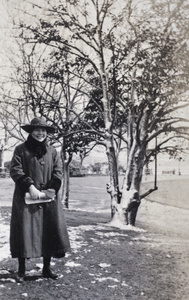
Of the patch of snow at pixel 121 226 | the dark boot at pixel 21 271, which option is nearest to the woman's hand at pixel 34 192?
the dark boot at pixel 21 271

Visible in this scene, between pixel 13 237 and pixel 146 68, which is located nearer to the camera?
pixel 13 237

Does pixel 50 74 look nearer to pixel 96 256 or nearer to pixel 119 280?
pixel 96 256

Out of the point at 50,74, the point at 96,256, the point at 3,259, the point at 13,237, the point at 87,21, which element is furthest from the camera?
the point at 50,74

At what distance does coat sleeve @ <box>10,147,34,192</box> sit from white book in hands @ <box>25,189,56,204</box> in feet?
0.29

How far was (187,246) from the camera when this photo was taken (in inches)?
217

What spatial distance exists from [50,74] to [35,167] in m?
5.38

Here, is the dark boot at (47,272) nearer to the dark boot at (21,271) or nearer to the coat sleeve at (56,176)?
the dark boot at (21,271)

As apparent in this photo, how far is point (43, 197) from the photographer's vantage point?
3.24 meters

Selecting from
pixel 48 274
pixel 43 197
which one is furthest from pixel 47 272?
pixel 43 197

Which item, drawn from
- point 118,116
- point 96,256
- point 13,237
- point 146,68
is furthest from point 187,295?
point 118,116

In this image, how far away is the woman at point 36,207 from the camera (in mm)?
3244

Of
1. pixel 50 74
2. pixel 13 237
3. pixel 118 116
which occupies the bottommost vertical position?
pixel 13 237

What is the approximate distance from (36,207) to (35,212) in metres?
0.05

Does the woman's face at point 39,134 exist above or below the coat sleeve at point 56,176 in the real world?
above
